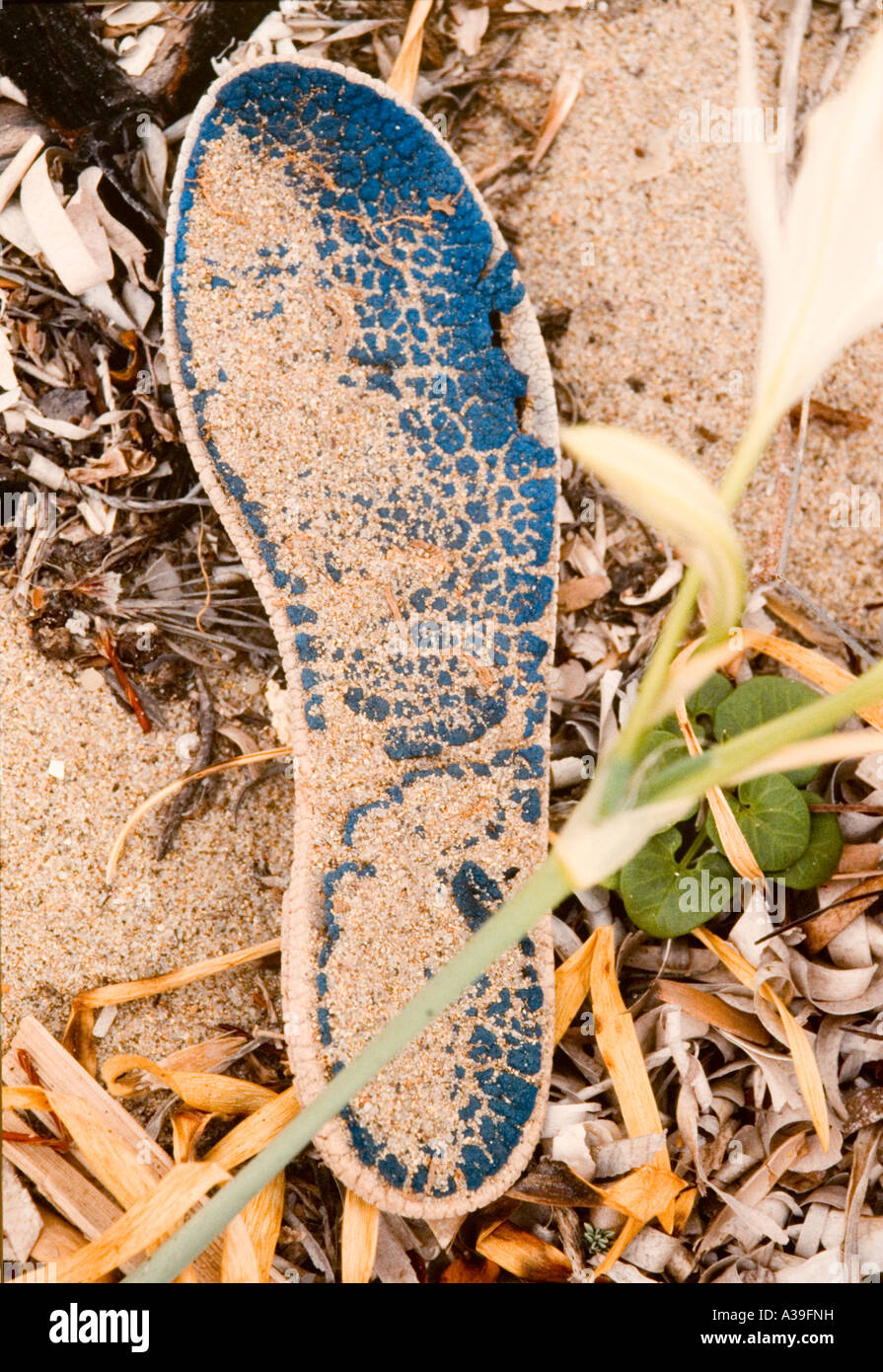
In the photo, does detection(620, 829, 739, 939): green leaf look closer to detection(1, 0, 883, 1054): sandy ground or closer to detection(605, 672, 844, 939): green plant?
detection(605, 672, 844, 939): green plant

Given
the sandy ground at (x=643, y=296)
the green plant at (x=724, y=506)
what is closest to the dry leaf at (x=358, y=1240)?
the sandy ground at (x=643, y=296)

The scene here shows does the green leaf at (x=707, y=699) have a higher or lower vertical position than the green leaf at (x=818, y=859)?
higher

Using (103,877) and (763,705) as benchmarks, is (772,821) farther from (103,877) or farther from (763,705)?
(103,877)

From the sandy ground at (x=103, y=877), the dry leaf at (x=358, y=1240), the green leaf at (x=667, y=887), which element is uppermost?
the sandy ground at (x=103, y=877)

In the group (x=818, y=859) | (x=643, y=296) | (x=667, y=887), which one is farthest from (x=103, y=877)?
(x=643, y=296)

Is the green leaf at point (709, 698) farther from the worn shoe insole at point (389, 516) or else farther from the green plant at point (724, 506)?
the green plant at point (724, 506)

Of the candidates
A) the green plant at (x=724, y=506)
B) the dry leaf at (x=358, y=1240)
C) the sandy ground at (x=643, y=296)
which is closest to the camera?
the green plant at (x=724, y=506)

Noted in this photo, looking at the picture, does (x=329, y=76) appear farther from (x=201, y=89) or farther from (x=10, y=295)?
(x=10, y=295)
